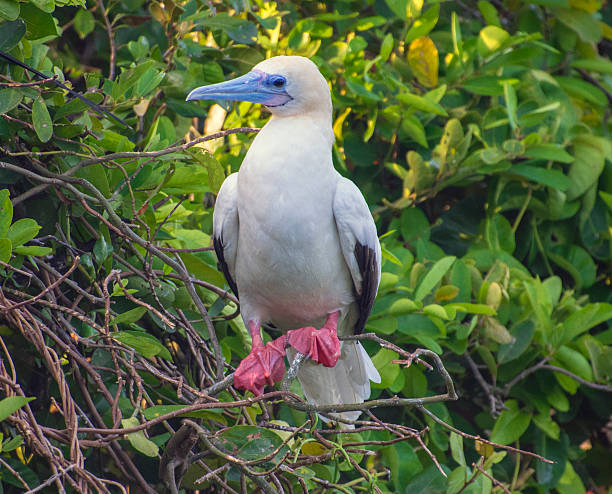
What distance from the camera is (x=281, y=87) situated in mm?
2861

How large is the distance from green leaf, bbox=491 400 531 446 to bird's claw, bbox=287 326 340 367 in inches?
49.6

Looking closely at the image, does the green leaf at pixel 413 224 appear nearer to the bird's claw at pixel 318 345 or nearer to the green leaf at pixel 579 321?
the green leaf at pixel 579 321

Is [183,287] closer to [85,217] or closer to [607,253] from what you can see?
[85,217]

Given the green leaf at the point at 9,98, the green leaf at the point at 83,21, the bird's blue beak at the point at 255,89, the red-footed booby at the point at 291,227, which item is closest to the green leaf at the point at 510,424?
the red-footed booby at the point at 291,227

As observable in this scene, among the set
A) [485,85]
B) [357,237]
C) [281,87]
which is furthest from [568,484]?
[281,87]

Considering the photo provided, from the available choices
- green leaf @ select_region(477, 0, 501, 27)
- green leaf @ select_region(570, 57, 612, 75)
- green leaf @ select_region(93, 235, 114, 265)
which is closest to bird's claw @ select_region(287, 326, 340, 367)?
green leaf @ select_region(93, 235, 114, 265)

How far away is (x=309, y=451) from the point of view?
9.04 ft

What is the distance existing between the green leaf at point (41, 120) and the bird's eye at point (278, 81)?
834 millimetres

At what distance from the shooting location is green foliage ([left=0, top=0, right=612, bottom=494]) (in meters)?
2.62

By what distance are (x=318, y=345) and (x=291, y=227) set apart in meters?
0.46

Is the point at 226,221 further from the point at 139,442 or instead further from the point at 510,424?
the point at 510,424

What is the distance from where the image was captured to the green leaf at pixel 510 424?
3.70 meters

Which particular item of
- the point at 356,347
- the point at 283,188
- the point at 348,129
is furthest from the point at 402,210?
the point at 283,188

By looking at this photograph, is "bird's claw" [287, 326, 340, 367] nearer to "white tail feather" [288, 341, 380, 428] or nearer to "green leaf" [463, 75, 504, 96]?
"white tail feather" [288, 341, 380, 428]
